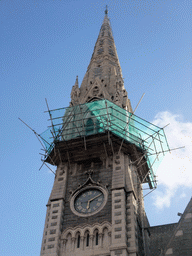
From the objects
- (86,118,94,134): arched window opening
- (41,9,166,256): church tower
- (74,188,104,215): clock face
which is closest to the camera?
(41,9,166,256): church tower

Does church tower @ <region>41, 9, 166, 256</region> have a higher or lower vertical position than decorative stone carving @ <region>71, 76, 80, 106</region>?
lower

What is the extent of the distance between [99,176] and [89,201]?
2111 mm

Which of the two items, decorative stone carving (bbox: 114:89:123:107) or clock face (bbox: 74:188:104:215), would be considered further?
decorative stone carving (bbox: 114:89:123:107)


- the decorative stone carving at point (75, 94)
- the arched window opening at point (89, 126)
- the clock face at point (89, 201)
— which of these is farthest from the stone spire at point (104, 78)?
the clock face at point (89, 201)

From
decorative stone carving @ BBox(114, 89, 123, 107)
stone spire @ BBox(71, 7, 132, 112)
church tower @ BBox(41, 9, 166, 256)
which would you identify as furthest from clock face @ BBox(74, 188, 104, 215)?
stone spire @ BBox(71, 7, 132, 112)

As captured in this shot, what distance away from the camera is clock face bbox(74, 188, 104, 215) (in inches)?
1152

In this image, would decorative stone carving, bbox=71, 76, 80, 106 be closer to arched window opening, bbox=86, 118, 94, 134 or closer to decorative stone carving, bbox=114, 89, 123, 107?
decorative stone carving, bbox=114, 89, 123, 107

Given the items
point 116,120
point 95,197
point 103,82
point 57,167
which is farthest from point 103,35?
point 95,197

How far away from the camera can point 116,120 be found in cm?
3416

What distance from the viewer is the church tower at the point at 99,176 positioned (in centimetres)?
2739

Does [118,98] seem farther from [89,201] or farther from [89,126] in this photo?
[89,201]

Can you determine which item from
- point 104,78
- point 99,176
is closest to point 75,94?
point 104,78

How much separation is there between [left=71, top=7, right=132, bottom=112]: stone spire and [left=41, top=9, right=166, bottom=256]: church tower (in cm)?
11

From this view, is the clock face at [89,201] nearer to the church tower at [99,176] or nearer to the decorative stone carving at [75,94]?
the church tower at [99,176]
